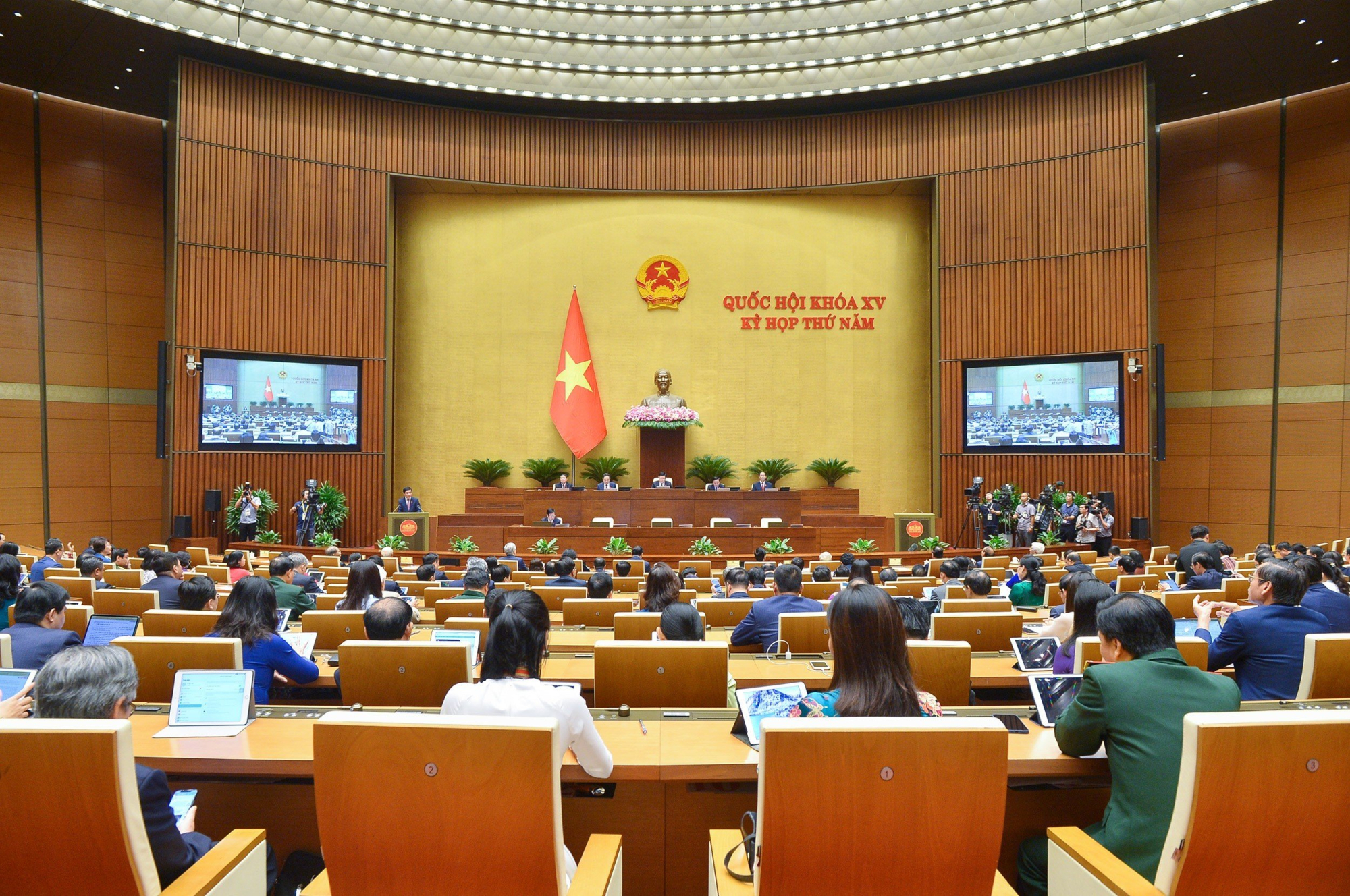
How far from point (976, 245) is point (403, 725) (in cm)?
1444

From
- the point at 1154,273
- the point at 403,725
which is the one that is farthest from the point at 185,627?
the point at 1154,273

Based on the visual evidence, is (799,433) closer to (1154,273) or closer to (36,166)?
(1154,273)

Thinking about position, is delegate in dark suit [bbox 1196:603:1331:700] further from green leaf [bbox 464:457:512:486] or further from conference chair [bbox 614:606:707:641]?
green leaf [bbox 464:457:512:486]

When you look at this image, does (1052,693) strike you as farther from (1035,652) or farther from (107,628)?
(107,628)

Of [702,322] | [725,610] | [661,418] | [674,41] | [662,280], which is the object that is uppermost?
[674,41]

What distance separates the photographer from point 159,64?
12.6m

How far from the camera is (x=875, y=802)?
1482 millimetres

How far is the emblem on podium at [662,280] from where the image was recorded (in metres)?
15.5

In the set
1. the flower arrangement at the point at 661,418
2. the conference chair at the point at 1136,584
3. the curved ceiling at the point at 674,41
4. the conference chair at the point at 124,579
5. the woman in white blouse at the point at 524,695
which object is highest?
the curved ceiling at the point at 674,41

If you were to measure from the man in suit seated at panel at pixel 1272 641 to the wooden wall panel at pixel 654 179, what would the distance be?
10.6 metres

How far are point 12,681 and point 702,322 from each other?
45.3 feet

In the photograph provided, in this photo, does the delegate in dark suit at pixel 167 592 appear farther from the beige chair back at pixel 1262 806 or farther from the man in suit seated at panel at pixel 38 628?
the beige chair back at pixel 1262 806

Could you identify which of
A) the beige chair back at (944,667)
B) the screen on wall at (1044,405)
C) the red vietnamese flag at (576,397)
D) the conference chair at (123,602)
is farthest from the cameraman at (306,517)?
the beige chair back at (944,667)

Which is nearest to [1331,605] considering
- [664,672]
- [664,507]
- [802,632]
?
[802,632]
